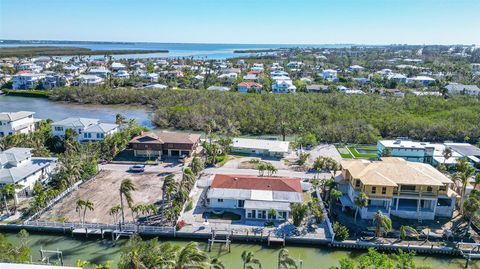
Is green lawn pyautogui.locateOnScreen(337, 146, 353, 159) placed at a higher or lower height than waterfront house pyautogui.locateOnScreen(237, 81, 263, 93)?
lower

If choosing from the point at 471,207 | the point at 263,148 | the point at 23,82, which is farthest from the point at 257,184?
the point at 23,82

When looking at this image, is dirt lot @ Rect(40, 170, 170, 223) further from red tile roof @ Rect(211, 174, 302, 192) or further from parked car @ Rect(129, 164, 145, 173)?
red tile roof @ Rect(211, 174, 302, 192)

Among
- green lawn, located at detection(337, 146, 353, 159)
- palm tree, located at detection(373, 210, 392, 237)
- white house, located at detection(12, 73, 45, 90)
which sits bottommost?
green lawn, located at detection(337, 146, 353, 159)

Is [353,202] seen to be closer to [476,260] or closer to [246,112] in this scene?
[476,260]

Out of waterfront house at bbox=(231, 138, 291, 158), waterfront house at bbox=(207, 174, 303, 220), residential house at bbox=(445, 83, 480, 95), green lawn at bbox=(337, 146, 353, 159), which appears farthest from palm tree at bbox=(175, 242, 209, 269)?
residential house at bbox=(445, 83, 480, 95)

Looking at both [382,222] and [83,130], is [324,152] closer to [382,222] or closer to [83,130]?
[382,222]

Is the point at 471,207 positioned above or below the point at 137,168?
above
